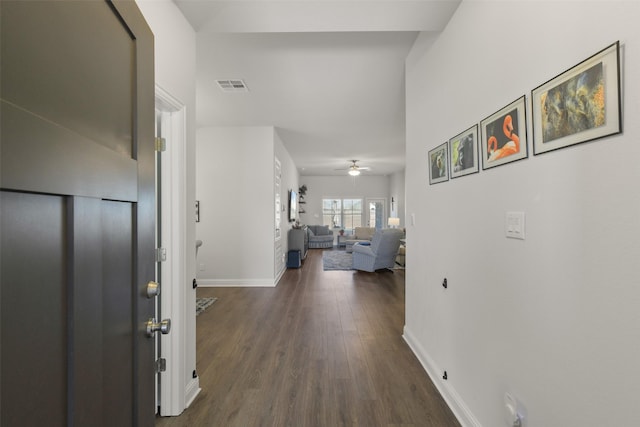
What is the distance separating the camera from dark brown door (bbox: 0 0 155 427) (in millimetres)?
450

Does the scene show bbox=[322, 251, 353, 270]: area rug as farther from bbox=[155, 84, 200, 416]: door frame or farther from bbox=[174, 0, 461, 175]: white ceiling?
bbox=[155, 84, 200, 416]: door frame

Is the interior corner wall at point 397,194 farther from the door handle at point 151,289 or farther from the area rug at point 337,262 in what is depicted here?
the door handle at point 151,289

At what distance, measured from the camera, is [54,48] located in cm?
54

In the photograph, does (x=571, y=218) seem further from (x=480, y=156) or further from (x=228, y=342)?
(x=228, y=342)

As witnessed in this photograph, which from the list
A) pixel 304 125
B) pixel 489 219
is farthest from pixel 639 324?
pixel 304 125

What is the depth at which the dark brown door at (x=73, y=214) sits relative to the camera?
0.45 m

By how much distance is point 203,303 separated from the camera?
159 inches

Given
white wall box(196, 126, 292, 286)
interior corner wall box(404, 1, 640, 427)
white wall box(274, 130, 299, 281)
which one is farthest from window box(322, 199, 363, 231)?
interior corner wall box(404, 1, 640, 427)

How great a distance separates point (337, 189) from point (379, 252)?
19.0 feet

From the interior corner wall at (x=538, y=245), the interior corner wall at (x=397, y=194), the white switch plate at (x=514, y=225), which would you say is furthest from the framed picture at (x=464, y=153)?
the interior corner wall at (x=397, y=194)

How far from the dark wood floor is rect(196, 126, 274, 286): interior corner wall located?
899 mm

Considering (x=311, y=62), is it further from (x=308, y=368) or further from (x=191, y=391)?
(x=191, y=391)

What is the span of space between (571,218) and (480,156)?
26.1 inches

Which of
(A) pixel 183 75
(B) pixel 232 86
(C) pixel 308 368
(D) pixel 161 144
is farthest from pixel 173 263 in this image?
(B) pixel 232 86
